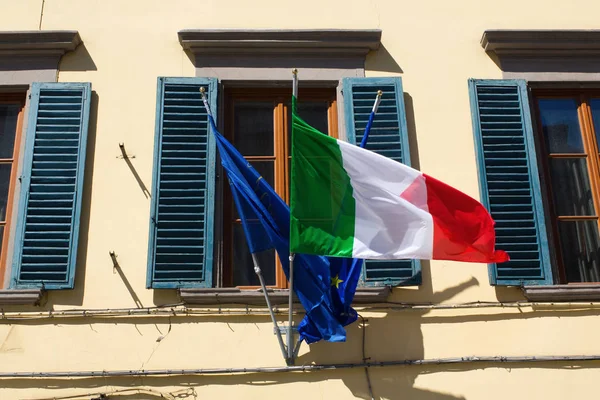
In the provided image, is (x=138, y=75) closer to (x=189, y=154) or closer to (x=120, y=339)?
(x=189, y=154)

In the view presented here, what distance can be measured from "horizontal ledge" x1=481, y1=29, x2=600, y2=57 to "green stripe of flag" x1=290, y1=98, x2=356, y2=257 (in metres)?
2.07

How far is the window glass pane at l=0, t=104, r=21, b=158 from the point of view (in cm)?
661

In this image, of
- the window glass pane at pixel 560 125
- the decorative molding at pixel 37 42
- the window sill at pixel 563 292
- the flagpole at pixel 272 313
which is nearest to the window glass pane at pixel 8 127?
the decorative molding at pixel 37 42

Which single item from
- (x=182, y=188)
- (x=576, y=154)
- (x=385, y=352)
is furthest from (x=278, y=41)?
(x=385, y=352)

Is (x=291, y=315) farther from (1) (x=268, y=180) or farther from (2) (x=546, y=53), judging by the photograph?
(2) (x=546, y=53)

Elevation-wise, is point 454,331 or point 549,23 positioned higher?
point 549,23

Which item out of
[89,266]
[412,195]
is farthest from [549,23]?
[89,266]

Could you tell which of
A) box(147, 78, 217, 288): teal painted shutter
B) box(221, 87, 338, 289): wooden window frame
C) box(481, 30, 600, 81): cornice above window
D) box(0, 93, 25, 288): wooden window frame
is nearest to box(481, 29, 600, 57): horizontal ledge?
box(481, 30, 600, 81): cornice above window

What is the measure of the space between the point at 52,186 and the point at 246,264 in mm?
1527

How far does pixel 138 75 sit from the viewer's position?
6715mm

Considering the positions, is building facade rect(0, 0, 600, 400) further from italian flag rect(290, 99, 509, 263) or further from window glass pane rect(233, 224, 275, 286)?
italian flag rect(290, 99, 509, 263)

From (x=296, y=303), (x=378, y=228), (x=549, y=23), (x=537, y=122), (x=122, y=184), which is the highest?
(x=549, y=23)

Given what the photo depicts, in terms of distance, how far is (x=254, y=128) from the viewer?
6.76 m

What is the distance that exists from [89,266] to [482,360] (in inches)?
111
